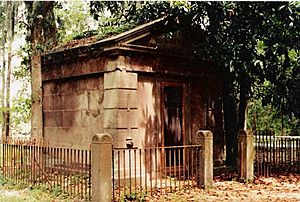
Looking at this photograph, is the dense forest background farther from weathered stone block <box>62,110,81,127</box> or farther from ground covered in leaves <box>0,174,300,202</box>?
ground covered in leaves <box>0,174,300,202</box>

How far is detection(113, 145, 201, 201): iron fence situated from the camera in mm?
9484

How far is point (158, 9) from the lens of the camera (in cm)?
1222

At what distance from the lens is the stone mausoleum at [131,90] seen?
1089 centimetres

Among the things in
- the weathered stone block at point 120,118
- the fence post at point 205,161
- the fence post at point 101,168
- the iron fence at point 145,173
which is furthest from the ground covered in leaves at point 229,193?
the weathered stone block at point 120,118

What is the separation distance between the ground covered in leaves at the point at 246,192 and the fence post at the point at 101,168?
1399mm

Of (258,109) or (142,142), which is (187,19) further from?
(258,109)

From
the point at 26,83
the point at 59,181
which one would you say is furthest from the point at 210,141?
the point at 26,83

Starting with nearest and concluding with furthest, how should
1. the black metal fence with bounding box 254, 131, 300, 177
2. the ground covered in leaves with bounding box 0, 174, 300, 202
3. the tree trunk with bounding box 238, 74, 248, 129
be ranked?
the ground covered in leaves with bounding box 0, 174, 300, 202 < the black metal fence with bounding box 254, 131, 300, 177 < the tree trunk with bounding box 238, 74, 248, 129

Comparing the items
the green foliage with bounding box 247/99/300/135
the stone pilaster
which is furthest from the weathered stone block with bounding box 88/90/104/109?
the green foliage with bounding box 247/99/300/135

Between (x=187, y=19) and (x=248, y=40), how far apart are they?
1.98m

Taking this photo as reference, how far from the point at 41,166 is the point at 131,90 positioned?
3141 millimetres

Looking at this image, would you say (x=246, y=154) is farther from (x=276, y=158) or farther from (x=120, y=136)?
(x=120, y=136)

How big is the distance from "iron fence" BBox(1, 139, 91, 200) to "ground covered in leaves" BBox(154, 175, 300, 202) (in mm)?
2305

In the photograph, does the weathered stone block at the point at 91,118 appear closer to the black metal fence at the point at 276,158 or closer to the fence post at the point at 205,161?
the fence post at the point at 205,161
